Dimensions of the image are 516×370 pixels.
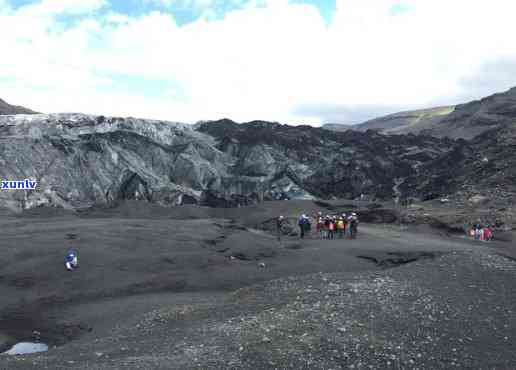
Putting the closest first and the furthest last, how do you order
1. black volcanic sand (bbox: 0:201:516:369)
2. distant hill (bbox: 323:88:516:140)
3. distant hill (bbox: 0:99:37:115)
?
1. black volcanic sand (bbox: 0:201:516:369)
2. distant hill (bbox: 0:99:37:115)
3. distant hill (bbox: 323:88:516:140)

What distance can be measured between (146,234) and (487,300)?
55.7 feet

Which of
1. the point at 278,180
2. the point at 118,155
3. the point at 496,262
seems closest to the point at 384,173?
the point at 278,180

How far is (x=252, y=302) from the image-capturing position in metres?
12.1

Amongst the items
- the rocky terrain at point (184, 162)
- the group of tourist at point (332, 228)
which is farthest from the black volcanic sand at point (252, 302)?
the rocky terrain at point (184, 162)

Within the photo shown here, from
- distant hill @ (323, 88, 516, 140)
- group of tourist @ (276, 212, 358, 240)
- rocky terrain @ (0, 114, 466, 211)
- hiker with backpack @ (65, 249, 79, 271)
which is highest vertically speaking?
distant hill @ (323, 88, 516, 140)

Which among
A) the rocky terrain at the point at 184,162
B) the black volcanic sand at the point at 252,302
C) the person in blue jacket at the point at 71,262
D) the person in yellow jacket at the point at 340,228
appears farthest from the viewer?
the rocky terrain at the point at 184,162

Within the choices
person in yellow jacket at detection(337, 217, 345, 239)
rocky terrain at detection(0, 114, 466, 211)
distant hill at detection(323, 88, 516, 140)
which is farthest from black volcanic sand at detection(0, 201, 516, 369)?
distant hill at detection(323, 88, 516, 140)

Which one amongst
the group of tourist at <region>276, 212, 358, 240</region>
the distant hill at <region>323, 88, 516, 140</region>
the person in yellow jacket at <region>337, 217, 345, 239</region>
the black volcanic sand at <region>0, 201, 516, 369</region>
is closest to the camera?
the black volcanic sand at <region>0, 201, 516, 369</region>

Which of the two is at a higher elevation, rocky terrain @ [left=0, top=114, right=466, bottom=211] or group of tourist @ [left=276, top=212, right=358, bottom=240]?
rocky terrain @ [left=0, top=114, right=466, bottom=211]

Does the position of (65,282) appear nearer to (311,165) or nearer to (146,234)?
(146,234)

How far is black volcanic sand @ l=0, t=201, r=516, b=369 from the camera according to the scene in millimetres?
9234

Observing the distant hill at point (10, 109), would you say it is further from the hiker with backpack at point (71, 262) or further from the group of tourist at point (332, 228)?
the hiker with backpack at point (71, 262)

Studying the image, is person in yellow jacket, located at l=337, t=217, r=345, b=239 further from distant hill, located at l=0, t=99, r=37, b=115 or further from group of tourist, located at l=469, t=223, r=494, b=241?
distant hill, located at l=0, t=99, r=37, b=115

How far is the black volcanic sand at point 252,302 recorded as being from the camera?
923 centimetres
